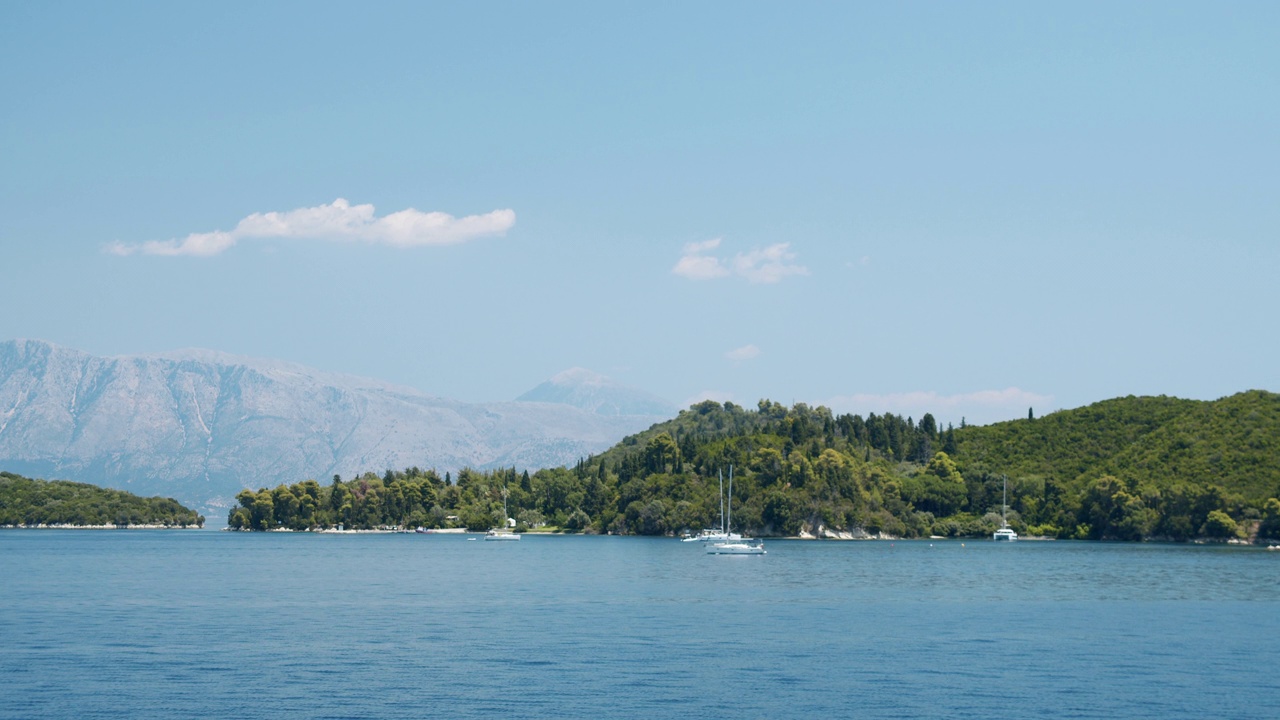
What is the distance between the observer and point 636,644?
6688 centimetres

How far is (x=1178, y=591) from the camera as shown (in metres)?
105

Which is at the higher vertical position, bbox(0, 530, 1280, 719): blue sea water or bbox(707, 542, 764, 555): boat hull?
bbox(707, 542, 764, 555): boat hull

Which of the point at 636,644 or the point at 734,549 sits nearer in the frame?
the point at 636,644

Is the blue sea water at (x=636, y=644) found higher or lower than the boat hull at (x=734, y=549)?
lower

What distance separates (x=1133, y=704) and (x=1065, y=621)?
3072 centimetres

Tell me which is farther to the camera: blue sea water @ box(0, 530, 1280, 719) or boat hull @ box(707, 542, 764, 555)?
boat hull @ box(707, 542, 764, 555)

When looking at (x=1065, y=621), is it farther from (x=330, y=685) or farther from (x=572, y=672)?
(x=330, y=685)

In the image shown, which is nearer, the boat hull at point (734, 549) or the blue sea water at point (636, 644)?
the blue sea water at point (636, 644)

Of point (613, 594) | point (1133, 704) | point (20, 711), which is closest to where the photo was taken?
point (20, 711)

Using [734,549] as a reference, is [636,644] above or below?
below

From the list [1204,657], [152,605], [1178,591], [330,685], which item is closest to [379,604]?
[152,605]

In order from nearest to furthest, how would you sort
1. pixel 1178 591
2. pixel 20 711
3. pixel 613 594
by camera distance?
pixel 20 711
pixel 613 594
pixel 1178 591

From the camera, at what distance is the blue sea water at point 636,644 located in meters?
50.3

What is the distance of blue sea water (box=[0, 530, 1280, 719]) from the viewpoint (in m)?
50.3
